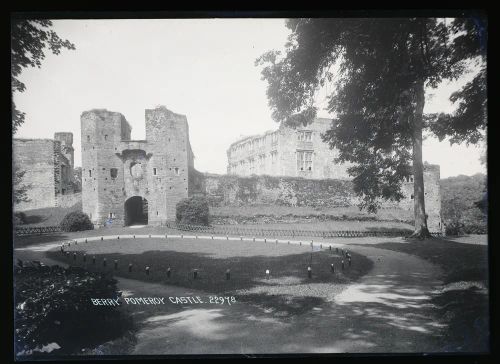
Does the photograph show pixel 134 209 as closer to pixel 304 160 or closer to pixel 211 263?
pixel 211 263

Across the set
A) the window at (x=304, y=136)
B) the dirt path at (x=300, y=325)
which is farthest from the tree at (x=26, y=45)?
the window at (x=304, y=136)

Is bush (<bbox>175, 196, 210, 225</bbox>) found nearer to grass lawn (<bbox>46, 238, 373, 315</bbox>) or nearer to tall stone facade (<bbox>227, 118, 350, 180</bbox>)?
grass lawn (<bbox>46, 238, 373, 315</bbox>)

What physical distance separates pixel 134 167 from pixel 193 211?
18.6 feet

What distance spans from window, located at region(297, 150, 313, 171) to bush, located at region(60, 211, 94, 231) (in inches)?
566

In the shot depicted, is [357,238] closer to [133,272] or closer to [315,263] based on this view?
[315,263]

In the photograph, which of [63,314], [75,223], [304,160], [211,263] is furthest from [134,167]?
[63,314]

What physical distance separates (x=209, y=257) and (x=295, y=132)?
50.7ft

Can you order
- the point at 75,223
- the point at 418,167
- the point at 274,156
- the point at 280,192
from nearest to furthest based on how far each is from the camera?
the point at 418,167
the point at 75,223
the point at 280,192
the point at 274,156

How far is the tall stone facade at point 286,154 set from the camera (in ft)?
60.3

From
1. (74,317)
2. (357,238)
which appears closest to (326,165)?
(357,238)

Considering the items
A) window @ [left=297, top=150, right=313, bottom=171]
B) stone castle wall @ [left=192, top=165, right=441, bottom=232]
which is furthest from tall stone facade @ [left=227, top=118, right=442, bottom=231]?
stone castle wall @ [left=192, top=165, right=441, bottom=232]

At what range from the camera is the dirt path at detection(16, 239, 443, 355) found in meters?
5.80

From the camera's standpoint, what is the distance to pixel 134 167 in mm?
18531

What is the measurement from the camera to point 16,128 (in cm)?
673
